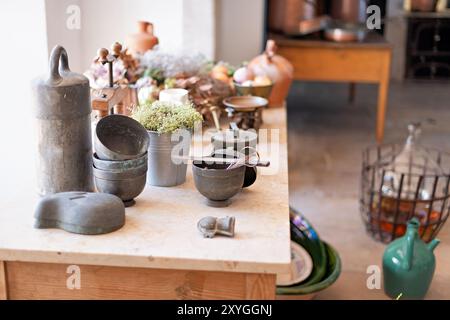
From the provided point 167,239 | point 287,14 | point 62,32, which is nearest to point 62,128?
point 167,239

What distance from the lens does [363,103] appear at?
19.8 ft

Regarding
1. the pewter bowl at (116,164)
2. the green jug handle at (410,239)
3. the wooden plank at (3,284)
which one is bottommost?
the green jug handle at (410,239)

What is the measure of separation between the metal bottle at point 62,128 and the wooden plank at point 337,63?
117 inches

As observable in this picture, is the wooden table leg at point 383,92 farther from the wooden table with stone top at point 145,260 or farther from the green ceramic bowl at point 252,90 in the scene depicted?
the wooden table with stone top at point 145,260

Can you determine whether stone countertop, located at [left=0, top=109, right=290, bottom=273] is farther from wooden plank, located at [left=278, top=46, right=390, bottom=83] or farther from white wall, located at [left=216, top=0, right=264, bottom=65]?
wooden plank, located at [left=278, top=46, right=390, bottom=83]

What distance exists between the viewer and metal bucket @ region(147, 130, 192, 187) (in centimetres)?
156

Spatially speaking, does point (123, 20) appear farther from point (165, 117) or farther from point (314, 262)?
point (314, 262)

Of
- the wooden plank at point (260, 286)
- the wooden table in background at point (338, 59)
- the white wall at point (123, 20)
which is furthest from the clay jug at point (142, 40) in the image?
the wooden table in background at point (338, 59)

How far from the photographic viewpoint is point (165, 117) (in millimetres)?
1566

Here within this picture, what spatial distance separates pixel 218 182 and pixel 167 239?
0.20m

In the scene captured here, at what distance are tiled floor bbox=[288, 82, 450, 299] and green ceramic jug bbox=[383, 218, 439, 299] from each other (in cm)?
10

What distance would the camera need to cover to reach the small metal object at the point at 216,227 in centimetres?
134

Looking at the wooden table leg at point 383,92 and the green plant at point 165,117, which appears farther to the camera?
the wooden table leg at point 383,92

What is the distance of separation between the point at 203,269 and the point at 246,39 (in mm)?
Answer: 2758
